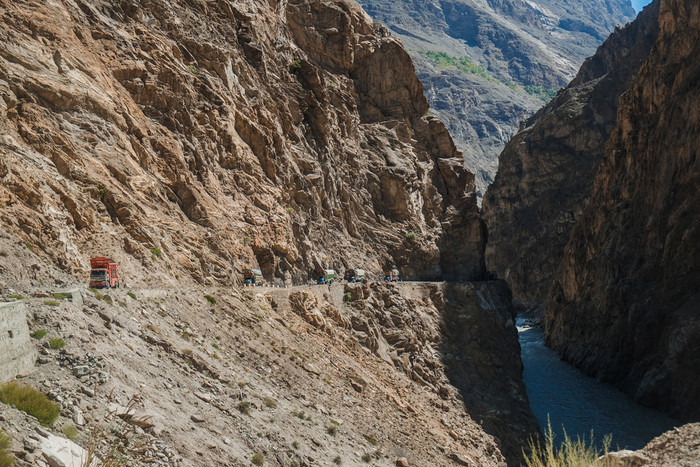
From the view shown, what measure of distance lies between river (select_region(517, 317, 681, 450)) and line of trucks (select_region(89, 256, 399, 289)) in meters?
13.7

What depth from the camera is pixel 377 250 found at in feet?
137

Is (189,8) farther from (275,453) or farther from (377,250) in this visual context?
(275,453)

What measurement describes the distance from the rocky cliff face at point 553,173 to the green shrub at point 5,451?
8987 centimetres

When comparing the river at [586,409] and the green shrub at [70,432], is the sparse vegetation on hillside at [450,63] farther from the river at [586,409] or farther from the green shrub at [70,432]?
the green shrub at [70,432]

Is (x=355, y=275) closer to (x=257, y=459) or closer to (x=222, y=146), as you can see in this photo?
(x=222, y=146)

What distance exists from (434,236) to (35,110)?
112ft

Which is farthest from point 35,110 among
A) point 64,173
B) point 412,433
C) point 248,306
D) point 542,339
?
point 542,339

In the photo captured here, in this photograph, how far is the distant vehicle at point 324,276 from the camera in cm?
3247

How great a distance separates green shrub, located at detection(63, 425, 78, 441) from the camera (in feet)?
28.3

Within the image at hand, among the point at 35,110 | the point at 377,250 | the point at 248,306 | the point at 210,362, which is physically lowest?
the point at 377,250

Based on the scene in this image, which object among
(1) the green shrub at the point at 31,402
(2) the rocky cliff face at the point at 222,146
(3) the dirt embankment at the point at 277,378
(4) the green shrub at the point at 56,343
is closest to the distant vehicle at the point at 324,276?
(2) the rocky cliff face at the point at 222,146

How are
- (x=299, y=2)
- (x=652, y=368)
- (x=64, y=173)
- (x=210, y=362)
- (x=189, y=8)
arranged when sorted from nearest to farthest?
(x=210, y=362) → (x=64, y=173) → (x=189, y=8) → (x=652, y=368) → (x=299, y=2)

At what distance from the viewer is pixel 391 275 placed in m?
41.1

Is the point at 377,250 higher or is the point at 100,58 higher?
the point at 100,58
